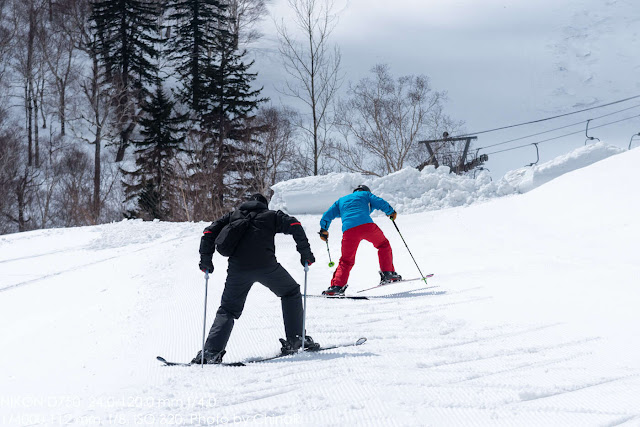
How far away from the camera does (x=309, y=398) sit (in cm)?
342

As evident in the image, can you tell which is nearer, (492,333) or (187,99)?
(492,333)

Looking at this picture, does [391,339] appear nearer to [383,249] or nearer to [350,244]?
[350,244]

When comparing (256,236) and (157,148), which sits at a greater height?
(157,148)

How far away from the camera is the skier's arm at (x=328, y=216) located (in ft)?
23.9

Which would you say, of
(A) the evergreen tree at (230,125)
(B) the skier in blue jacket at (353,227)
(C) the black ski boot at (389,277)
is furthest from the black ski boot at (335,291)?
(A) the evergreen tree at (230,125)

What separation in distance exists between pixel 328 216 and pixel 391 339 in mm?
2843

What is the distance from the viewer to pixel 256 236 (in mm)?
4430

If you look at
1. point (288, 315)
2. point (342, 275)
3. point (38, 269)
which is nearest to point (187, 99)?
point (38, 269)

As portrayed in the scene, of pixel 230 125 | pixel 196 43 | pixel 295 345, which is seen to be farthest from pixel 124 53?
pixel 295 345

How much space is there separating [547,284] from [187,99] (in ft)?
98.8

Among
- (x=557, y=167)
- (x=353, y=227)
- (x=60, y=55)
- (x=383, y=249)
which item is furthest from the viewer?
(x=60, y=55)

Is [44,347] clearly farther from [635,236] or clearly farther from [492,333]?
[635,236]

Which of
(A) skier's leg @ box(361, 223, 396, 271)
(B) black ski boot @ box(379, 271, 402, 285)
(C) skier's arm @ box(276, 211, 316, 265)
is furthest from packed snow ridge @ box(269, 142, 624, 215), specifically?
(C) skier's arm @ box(276, 211, 316, 265)

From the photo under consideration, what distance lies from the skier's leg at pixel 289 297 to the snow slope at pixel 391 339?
0.29 meters
